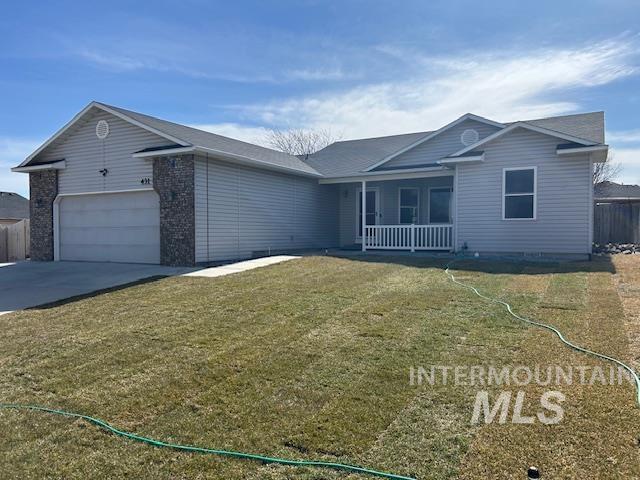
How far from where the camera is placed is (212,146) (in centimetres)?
1437

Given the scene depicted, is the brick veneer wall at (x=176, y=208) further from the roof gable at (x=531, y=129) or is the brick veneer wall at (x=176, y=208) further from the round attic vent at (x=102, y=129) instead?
the roof gable at (x=531, y=129)

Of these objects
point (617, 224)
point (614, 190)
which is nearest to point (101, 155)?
point (617, 224)

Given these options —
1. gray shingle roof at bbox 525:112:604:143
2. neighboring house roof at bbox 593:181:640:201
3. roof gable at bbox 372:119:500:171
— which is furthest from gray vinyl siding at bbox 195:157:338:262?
neighboring house roof at bbox 593:181:640:201

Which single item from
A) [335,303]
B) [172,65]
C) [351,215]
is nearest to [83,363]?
[335,303]

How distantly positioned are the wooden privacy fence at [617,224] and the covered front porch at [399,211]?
6386mm

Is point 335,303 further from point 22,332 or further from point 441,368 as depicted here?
point 22,332

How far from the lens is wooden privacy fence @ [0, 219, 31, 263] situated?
19234mm

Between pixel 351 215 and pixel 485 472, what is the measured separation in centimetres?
1775

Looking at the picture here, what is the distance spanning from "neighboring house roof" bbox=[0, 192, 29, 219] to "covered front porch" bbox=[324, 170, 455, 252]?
2604 centimetres

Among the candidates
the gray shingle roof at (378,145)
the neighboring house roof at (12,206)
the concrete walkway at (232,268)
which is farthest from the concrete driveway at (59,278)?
the neighboring house roof at (12,206)

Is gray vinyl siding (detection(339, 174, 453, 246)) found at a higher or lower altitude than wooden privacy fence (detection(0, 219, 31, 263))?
higher

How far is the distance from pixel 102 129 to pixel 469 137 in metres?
12.2

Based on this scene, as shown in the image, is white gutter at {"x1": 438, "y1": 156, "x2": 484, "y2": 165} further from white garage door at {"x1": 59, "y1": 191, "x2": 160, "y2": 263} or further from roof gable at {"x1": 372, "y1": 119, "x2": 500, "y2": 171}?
white garage door at {"x1": 59, "y1": 191, "x2": 160, "y2": 263}

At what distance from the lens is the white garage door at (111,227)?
1485cm
